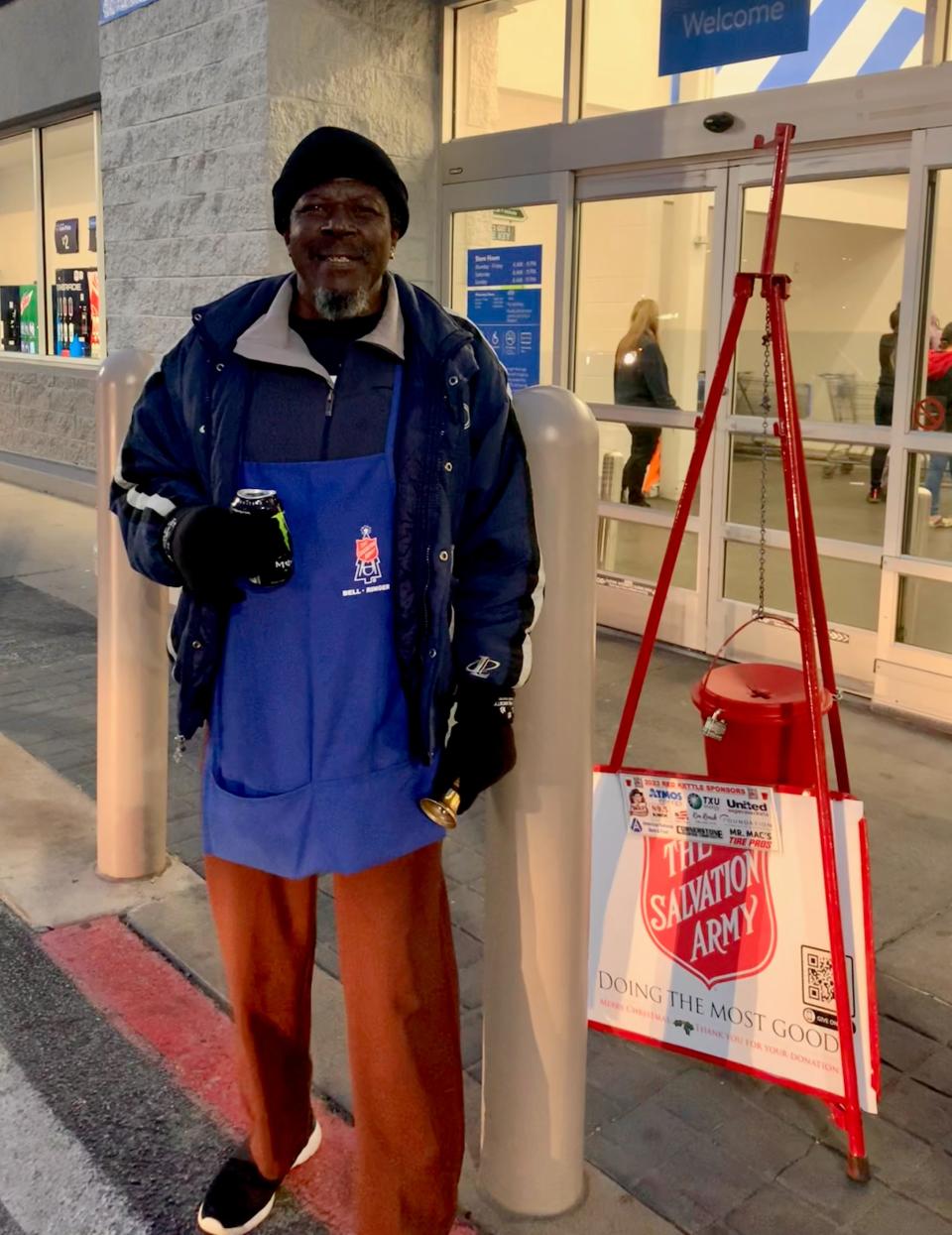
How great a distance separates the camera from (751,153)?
19.4 ft

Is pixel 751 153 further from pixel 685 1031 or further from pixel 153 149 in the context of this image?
pixel 685 1031

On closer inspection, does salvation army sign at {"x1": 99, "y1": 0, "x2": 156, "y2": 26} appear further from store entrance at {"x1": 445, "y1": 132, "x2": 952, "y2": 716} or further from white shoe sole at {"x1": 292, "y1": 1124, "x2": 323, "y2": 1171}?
white shoe sole at {"x1": 292, "y1": 1124, "x2": 323, "y2": 1171}

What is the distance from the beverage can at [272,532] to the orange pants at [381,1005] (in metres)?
0.54

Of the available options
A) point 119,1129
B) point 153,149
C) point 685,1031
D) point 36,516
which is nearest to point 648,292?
point 153,149

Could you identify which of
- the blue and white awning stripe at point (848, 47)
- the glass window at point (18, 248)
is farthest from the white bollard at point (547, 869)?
the glass window at point (18, 248)

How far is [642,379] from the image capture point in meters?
6.79

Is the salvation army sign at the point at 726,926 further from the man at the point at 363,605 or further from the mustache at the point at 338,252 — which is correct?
the mustache at the point at 338,252

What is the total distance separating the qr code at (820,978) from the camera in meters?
2.65

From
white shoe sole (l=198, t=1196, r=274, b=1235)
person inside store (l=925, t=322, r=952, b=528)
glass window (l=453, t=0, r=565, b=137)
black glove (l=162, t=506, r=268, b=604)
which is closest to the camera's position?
black glove (l=162, t=506, r=268, b=604)

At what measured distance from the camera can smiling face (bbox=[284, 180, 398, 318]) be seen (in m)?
2.15

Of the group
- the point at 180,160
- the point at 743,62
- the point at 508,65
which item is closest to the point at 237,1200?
the point at 743,62

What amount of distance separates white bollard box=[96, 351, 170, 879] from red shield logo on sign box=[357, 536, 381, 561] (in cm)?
181

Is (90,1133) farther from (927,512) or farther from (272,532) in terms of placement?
(927,512)

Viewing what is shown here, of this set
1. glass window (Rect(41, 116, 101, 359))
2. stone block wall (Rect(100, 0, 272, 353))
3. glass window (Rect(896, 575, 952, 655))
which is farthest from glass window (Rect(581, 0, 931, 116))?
glass window (Rect(41, 116, 101, 359))
